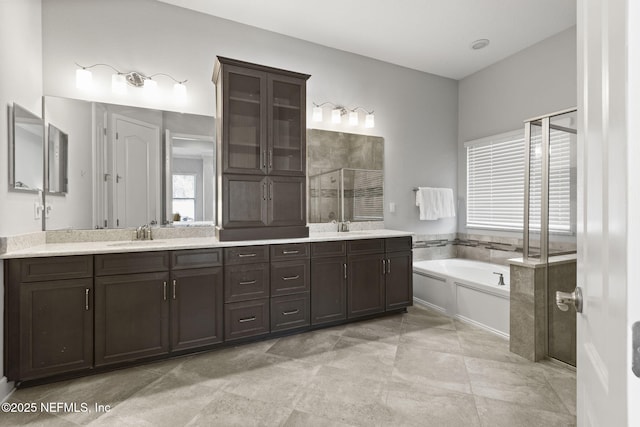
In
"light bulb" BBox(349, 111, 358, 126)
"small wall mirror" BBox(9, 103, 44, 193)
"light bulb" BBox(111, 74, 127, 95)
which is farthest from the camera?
"light bulb" BBox(349, 111, 358, 126)

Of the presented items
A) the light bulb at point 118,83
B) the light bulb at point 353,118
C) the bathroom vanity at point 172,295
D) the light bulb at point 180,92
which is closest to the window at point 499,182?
the bathroom vanity at point 172,295

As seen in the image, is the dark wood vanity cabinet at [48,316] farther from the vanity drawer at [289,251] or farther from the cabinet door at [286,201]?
the cabinet door at [286,201]

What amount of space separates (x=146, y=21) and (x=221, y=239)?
2.11 m

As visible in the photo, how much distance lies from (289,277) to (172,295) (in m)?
0.98

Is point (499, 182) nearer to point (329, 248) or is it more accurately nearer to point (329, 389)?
point (329, 248)

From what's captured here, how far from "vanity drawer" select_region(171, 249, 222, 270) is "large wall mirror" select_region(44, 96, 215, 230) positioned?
611mm

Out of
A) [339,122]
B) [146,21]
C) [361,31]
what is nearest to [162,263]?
[146,21]

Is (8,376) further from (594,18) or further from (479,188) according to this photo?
(479,188)

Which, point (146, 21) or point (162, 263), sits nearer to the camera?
point (162, 263)

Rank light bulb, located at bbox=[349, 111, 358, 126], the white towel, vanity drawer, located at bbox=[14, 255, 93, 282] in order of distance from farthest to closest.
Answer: the white towel → light bulb, located at bbox=[349, 111, 358, 126] → vanity drawer, located at bbox=[14, 255, 93, 282]

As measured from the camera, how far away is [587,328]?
0.77 metres

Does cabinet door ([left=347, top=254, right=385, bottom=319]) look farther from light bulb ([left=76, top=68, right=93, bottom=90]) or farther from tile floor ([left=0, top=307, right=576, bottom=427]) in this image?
light bulb ([left=76, top=68, right=93, bottom=90])

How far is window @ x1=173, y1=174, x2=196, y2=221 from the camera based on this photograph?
3064 millimetres

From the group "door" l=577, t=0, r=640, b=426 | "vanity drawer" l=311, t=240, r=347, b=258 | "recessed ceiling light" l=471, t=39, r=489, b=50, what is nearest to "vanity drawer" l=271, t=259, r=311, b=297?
"vanity drawer" l=311, t=240, r=347, b=258
